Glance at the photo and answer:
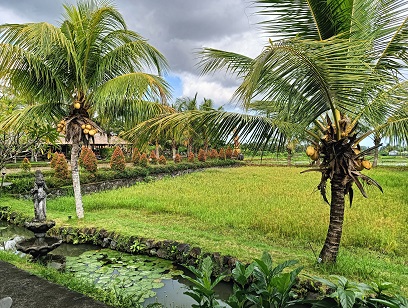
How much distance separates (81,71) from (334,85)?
5.63 meters

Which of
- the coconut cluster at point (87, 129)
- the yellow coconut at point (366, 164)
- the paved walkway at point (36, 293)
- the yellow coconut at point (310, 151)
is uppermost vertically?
the coconut cluster at point (87, 129)

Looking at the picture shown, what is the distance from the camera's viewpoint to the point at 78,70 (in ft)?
22.9

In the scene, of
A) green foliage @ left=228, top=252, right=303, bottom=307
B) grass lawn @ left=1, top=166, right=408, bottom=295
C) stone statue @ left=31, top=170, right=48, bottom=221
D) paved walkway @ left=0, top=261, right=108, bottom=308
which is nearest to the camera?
green foliage @ left=228, top=252, right=303, bottom=307

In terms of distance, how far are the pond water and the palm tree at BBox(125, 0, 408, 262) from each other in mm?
2166

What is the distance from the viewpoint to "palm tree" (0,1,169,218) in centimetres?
642

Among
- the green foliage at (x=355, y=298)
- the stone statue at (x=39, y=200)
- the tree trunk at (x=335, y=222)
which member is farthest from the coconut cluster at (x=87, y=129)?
the green foliage at (x=355, y=298)

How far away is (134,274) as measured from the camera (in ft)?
16.2

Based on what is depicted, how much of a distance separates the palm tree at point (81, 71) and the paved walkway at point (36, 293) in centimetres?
383

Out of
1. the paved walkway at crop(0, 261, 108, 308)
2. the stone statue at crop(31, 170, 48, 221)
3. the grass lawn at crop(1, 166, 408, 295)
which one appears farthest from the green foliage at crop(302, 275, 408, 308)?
the stone statue at crop(31, 170, 48, 221)

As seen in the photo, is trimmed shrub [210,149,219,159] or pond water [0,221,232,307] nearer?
pond water [0,221,232,307]

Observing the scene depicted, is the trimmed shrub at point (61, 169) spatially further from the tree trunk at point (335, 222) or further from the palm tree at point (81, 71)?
the tree trunk at point (335, 222)

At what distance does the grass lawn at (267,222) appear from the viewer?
4.88 meters

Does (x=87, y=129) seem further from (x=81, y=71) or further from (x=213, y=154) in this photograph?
→ (x=213, y=154)

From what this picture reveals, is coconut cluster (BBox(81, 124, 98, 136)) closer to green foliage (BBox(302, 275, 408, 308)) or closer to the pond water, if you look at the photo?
the pond water
